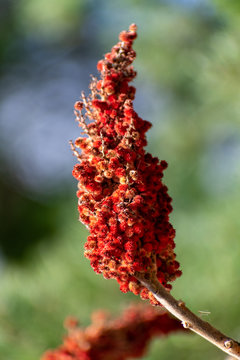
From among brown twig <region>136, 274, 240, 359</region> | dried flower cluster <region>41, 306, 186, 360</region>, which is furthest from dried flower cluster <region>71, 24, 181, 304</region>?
dried flower cluster <region>41, 306, 186, 360</region>

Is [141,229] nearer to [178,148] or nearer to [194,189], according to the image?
[194,189]

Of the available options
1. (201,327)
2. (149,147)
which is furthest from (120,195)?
(149,147)

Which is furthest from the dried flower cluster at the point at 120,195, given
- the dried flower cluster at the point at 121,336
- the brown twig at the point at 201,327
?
the dried flower cluster at the point at 121,336

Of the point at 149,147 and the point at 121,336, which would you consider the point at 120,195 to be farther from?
the point at 149,147

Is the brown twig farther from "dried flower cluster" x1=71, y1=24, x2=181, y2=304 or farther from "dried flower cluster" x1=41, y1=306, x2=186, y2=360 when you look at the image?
"dried flower cluster" x1=41, y1=306, x2=186, y2=360

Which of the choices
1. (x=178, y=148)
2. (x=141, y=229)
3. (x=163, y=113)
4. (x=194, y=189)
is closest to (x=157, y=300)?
(x=141, y=229)

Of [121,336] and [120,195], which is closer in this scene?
[120,195]
